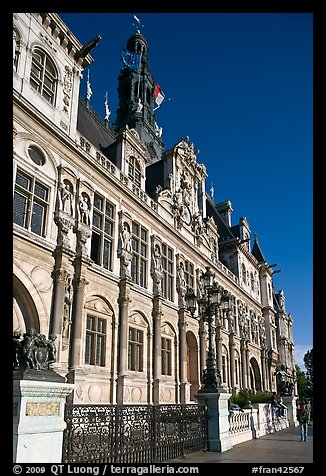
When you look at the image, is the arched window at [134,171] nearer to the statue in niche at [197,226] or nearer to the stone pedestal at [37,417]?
the statue in niche at [197,226]

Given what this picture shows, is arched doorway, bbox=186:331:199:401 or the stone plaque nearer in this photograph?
the stone plaque

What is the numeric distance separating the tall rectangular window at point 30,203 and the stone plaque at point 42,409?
850 cm

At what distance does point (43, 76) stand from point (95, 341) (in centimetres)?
1130

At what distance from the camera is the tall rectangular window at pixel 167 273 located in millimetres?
23155

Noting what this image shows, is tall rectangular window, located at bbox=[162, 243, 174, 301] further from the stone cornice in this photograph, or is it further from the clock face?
the stone cornice

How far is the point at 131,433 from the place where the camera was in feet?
32.3

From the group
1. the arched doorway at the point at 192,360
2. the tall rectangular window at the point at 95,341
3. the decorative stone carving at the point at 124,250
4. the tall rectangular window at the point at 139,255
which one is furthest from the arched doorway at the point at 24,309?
the arched doorway at the point at 192,360

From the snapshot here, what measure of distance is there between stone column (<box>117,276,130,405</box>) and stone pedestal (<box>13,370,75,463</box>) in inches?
411

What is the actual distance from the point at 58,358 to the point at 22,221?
500 centimetres

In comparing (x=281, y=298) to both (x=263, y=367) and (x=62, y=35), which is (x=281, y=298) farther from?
(x=62, y=35)

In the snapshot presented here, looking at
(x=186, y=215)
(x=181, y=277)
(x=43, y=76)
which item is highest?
(x=43, y=76)

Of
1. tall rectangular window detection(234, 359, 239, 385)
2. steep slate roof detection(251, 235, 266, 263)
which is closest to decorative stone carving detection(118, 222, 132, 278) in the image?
tall rectangular window detection(234, 359, 239, 385)

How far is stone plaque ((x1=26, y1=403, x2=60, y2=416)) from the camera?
20.5 ft

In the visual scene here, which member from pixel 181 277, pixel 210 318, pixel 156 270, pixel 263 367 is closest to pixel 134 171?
pixel 156 270
